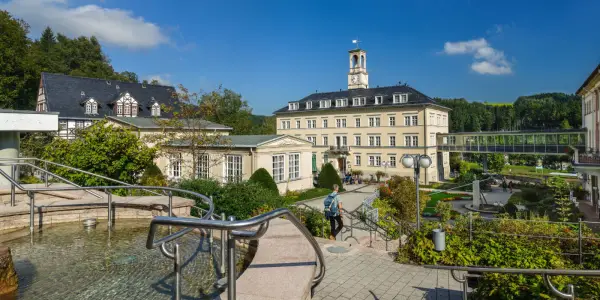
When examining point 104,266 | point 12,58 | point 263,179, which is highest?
point 12,58

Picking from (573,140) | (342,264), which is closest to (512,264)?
(342,264)

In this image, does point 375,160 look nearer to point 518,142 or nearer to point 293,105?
point 293,105

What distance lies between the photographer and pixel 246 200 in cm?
1448

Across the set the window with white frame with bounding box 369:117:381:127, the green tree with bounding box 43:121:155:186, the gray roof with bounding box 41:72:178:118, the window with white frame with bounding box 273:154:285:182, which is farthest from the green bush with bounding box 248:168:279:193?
the window with white frame with bounding box 369:117:381:127

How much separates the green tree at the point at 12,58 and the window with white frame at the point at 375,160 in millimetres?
46399

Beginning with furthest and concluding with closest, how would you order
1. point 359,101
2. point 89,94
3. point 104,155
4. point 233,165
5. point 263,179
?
point 359,101 → point 89,94 → point 233,165 → point 263,179 → point 104,155

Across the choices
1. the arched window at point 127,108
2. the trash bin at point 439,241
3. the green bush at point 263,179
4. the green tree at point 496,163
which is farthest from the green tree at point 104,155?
the green tree at point 496,163

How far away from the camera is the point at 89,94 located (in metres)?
52.1

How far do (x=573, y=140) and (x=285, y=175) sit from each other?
28.5 m

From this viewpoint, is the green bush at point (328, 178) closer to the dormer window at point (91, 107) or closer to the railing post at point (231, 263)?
the railing post at point (231, 263)

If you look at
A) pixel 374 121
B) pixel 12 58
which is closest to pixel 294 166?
pixel 374 121

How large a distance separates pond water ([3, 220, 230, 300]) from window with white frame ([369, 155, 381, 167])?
151 ft

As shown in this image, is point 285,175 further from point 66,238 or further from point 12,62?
point 12,62

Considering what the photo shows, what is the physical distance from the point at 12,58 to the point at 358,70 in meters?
48.2
